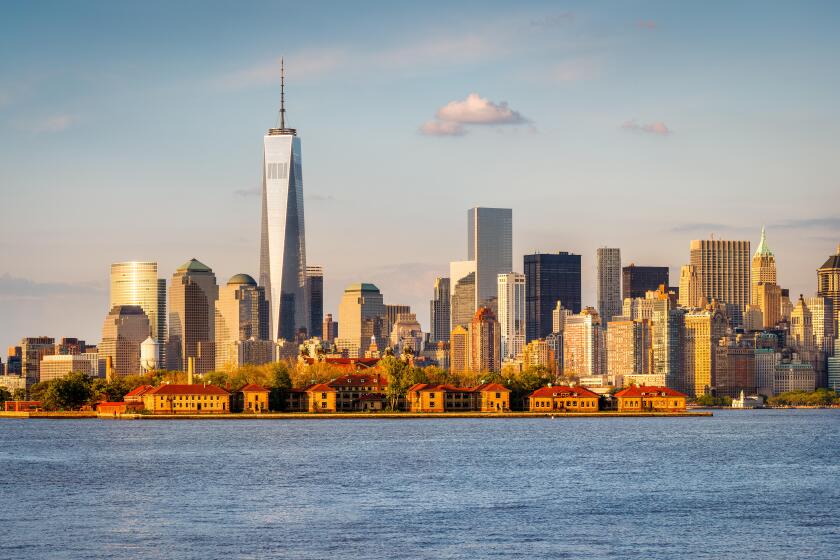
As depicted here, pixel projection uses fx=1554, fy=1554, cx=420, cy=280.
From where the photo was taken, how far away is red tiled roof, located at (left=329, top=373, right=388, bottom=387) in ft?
612

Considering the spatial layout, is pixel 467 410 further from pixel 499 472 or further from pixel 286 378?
pixel 499 472

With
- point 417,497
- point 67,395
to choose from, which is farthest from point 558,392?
point 417,497

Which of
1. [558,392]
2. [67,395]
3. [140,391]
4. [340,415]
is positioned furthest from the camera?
[558,392]

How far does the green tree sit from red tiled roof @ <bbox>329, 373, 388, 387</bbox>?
98.8ft

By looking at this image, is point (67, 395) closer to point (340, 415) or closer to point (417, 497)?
point (340, 415)

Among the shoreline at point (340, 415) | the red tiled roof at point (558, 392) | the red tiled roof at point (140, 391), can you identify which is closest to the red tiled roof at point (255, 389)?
the shoreline at point (340, 415)

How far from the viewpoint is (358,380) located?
189 m

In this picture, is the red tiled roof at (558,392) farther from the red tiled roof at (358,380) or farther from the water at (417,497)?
the water at (417,497)

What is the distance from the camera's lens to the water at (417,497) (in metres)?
56.0

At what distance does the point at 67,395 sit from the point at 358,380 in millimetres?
34930

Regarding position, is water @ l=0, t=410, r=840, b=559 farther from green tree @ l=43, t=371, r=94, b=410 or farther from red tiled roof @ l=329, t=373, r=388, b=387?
red tiled roof @ l=329, t=373, r=388, b=387

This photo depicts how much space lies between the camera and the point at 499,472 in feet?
280

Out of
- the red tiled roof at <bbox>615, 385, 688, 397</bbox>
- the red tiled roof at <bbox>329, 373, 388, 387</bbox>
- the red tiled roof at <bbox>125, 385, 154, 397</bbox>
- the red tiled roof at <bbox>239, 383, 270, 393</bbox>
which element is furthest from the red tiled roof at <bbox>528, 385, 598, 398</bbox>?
the red tiled roof at <bbox>125, 385, 154, 397</bbox>

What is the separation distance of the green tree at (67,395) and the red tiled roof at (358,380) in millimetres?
30128
